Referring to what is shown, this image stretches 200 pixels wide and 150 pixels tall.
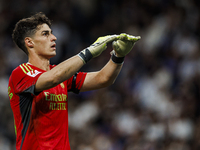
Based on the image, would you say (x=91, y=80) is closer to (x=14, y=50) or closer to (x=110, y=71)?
(x=110, y=71)

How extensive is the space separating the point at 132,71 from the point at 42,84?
410 centimetres

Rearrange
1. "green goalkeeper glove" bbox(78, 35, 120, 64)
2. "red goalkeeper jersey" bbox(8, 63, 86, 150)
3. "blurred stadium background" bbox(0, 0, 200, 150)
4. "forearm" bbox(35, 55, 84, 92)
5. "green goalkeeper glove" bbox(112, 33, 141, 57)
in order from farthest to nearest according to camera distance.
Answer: "blurred stadium background" bbox(0, 0, 200, 150) < "green goalkeeper glove" bbox(112, 33, 141, 57) < "red goalkeeper jersey" bbox(8, 63, 86, 150) < "green goalkeeper glove" bbox(78, 35, 120, 64) < "forearm" bbox(35, 55, 84, 92)

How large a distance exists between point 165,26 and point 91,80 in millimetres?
4090

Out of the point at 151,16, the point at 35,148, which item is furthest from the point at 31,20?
the point at 151,16

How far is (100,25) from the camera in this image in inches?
265

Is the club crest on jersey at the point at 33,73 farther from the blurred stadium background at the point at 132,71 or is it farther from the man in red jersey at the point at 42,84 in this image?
the blurred stadium background at the point at 132,71

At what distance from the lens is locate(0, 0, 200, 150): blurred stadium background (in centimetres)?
574

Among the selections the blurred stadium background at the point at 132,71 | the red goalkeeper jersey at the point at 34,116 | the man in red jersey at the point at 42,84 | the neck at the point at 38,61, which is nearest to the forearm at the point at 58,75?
the man in red jersey at the point at 42,84

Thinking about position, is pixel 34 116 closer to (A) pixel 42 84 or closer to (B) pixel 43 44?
(A) pixel 42 84

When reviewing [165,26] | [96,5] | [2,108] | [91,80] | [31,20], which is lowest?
[2,108]

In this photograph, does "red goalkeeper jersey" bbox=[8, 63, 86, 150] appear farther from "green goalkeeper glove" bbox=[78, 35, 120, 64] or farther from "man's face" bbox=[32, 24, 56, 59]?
"green goalkeeper glove" bbox=[78, 35, 120, 64]

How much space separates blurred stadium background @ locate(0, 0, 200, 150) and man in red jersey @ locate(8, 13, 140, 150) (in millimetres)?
2926

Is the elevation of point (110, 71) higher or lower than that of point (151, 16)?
lower

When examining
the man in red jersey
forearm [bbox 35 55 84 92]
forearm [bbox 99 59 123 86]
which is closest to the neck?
the man in red jersey
